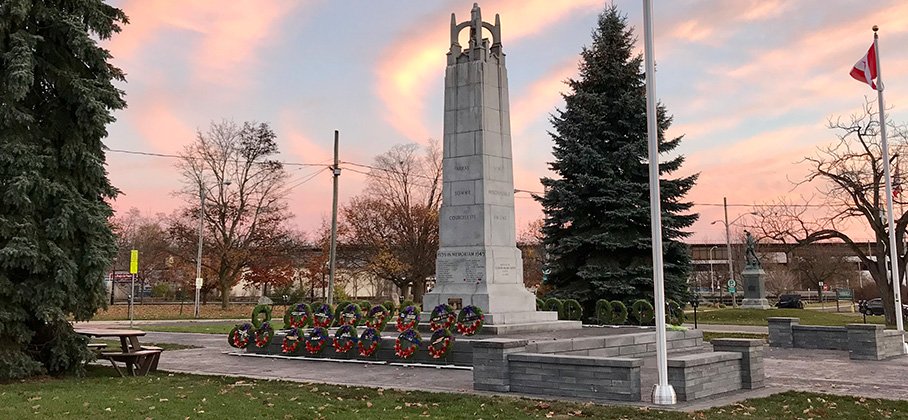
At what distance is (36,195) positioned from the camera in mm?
11883

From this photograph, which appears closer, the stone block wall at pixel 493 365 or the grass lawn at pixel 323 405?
the grass lawn at pixel 323 405

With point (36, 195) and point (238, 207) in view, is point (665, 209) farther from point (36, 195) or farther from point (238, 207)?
point (238, 207)

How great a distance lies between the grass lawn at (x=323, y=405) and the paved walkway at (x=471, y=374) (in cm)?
64

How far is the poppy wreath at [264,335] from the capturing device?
16.6 meters

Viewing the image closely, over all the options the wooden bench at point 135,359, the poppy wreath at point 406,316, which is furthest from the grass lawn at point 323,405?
the poppy wreath at point 406,316

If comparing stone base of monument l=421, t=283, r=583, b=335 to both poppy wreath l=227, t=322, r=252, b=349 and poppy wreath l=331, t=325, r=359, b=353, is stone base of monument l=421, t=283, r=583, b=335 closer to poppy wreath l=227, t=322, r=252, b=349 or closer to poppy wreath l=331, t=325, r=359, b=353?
poppy wreath l=331, t=325, r=359, b=353

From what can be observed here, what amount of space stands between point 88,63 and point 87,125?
1.28 metres

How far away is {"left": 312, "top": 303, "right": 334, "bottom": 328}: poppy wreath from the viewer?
53.5 feet

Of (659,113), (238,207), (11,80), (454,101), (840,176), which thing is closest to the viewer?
(11,80)

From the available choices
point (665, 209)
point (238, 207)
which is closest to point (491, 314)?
point (665, 209)

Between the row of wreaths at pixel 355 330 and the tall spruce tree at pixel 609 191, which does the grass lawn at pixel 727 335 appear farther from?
the row of wreaths at pixel 355 330

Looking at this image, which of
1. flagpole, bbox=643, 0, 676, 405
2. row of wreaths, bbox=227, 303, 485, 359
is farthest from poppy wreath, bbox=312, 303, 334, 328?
flagpole, bbox=643, 0, 676, 405

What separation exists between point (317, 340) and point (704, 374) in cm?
873

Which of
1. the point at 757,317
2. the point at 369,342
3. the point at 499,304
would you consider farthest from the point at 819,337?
the point at 757,317
